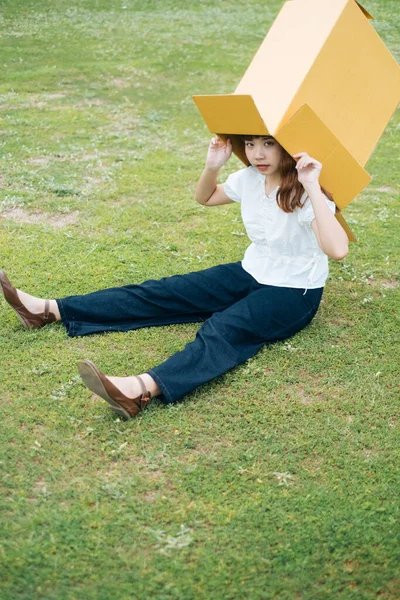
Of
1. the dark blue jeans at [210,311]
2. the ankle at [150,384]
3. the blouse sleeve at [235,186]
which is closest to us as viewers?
the ankle at [150,384]

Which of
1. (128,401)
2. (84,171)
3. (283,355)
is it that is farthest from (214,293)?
(84,171)

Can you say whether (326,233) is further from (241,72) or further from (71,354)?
(241,72)

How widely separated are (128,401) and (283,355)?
0.94 m

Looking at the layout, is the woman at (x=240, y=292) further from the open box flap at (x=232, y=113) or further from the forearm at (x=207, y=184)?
the open box flap at (x=232, y=113)

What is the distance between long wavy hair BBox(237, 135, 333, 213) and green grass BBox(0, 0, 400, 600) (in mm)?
728

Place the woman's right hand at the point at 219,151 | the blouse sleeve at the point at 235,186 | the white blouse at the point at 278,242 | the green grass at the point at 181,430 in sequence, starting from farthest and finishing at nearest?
the blouse sleeve at the point at 235,186 < the woman's right hand at the point at 219,151 < the white blouse at the point at 278,242 < the green grass at the point at 181,430

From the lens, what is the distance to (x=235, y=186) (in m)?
3.78

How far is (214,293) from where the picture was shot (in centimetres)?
381

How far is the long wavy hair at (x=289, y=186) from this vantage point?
343cm

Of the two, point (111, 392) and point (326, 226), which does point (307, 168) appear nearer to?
point (326, 226)

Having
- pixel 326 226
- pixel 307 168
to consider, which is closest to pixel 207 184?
pixel 307 168

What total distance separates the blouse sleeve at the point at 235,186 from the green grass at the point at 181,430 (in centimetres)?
75

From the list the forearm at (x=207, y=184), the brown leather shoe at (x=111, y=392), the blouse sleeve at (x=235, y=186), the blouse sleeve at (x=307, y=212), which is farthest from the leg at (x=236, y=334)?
the forearm at (x=207, y=184)

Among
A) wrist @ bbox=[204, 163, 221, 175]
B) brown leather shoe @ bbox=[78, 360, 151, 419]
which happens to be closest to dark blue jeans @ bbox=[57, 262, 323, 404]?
brown leather shoe @ bbox=[78, 360, 151, 419]
